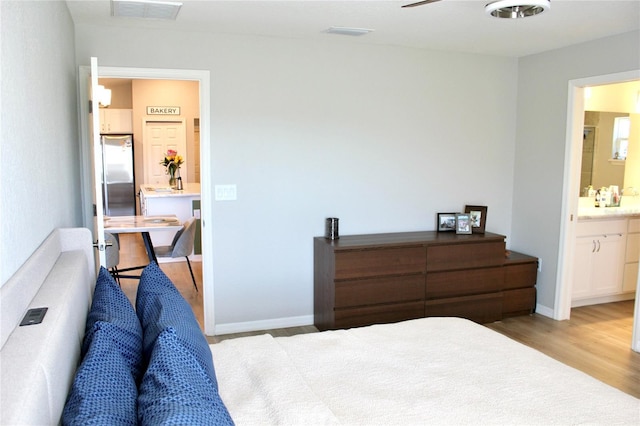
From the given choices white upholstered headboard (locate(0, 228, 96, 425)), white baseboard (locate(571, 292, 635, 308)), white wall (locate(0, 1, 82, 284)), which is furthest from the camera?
white baseboard (locate(571, 292, 635, 308))

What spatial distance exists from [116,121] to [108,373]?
28.6ft

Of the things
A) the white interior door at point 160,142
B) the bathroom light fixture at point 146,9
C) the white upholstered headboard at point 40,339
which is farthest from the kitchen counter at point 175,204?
the white upholstered headboard at point 40,339

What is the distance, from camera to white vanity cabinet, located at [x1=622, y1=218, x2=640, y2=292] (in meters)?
5.04

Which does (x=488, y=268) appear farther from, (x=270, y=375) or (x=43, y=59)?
(x=43, y=59)

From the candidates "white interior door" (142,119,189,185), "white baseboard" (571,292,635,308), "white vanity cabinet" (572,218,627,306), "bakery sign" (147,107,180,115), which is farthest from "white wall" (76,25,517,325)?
"bakery sign" (147,107,180,115)

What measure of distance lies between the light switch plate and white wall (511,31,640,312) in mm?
2744

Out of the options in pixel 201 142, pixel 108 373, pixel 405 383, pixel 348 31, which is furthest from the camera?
pixel 201 142

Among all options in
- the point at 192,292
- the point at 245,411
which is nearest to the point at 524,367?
the point at 245,411

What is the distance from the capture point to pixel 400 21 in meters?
3.57

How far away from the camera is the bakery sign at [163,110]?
360 inches

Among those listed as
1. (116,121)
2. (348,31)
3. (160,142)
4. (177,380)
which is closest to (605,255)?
(348,31)

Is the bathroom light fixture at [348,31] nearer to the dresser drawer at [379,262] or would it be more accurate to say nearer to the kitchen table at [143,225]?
the dresser drawer at [379,262]

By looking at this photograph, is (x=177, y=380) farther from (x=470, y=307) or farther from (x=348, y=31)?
(x=470, y=307)

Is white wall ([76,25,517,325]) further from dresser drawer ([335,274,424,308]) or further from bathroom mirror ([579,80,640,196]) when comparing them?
bathroom mirror ([579,80,640,196])
